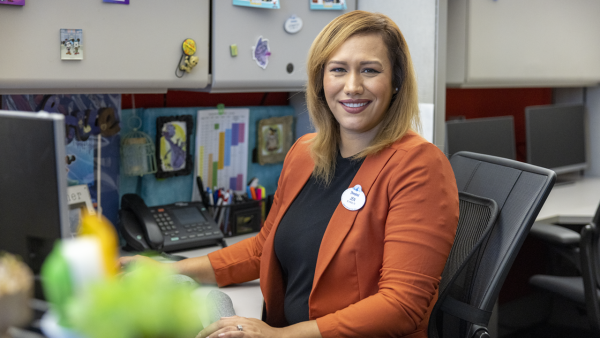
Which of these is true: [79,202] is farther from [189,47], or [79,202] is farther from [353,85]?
[353,85]

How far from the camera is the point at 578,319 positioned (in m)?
2.66

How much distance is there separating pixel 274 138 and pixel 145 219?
2.08 feet

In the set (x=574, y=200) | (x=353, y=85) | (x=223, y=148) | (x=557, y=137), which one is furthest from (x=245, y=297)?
(x=557, y=137)

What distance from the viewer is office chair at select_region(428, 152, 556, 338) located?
1.14 metres

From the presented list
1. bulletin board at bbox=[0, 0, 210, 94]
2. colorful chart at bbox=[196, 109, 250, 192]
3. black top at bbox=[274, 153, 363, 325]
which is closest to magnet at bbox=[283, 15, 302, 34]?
A: bulletin board at bbox=[0, 0, 210, 94]

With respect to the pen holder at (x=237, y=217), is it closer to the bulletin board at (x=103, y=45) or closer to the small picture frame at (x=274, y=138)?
the small picture frame at (x=274, y=138)

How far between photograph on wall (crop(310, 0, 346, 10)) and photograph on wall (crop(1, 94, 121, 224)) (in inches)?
26.7

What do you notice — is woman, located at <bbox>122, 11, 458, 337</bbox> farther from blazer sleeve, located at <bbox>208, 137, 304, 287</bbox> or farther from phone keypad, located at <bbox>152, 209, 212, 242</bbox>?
phone keypad, located at <bbox>152, 209, 212, 242</bbox>

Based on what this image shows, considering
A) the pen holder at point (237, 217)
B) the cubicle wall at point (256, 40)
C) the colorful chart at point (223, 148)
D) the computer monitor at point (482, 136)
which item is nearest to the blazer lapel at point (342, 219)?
the cubicle wall at point (256, 40)

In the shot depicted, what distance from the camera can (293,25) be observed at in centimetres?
167

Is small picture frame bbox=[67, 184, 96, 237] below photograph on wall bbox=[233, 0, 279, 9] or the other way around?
below

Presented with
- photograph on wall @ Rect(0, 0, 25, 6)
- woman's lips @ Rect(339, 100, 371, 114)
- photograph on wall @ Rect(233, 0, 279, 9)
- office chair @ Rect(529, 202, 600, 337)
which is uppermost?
photograph on wall @ Rect(233, 0, 279, 9)

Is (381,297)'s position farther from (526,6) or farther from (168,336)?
(526,6)

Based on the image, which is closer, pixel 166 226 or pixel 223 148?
pixel 166 226
